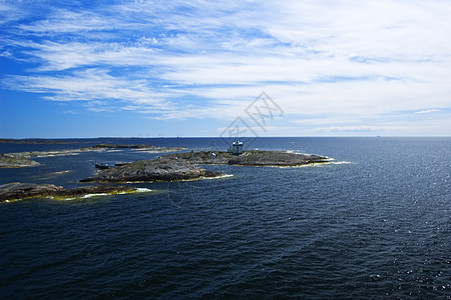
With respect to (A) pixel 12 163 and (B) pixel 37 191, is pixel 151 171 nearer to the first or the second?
(B) pixel 37 191

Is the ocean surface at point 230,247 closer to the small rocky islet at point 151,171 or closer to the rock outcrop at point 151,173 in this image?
the small rocky islet at point 151,171

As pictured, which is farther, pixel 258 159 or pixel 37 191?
pixel 258 159

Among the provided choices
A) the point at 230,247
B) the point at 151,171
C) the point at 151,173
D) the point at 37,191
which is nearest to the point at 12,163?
the point at 37,191

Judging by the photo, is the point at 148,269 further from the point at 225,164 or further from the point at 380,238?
the point at 225,164

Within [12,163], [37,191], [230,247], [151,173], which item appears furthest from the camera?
[12,163]

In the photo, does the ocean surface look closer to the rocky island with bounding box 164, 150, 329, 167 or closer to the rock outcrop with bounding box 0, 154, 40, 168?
the rocky island with bounding box 164, 150, 329, 167

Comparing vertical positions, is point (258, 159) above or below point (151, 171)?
above
